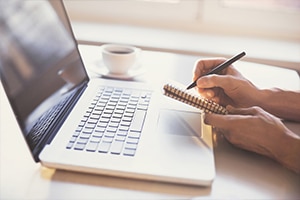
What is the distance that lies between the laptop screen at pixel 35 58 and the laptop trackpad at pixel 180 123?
0.70 ft

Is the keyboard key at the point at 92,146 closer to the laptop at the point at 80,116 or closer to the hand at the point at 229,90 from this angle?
the laptop at the point at 80,116

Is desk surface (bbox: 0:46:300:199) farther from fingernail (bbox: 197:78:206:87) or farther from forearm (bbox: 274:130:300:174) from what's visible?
fingernail (bbox: 197:78:206:87)

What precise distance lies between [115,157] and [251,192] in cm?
23

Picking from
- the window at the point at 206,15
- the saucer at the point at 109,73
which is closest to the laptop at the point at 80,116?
the saucer at the point at 109,73

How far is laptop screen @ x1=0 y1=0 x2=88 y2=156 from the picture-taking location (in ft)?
2.23

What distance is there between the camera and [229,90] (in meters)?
0.89

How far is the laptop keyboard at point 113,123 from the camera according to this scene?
71 cm

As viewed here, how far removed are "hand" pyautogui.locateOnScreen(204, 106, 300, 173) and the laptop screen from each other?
320mm

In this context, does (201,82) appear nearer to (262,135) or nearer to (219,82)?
(219,82)

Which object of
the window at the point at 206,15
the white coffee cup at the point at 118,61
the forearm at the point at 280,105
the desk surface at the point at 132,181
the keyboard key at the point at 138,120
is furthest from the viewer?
the window at the point at 206,15

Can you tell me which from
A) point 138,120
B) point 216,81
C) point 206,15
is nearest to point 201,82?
point 216,81

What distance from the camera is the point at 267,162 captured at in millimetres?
746

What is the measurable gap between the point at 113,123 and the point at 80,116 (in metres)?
0.07

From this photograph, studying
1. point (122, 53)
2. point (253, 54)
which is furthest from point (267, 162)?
point (253, 54)
